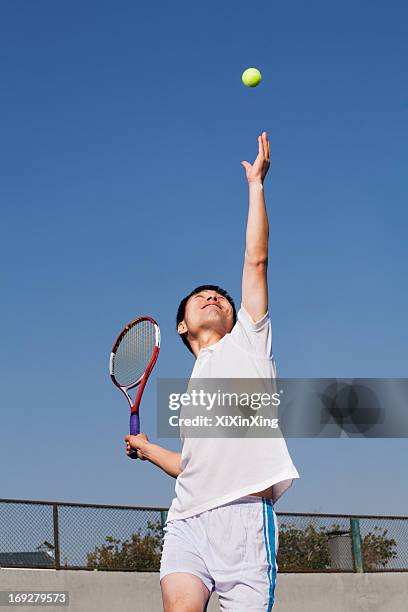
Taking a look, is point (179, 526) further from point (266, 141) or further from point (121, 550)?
point (121, 550)

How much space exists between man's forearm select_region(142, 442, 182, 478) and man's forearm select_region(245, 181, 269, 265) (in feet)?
3.19

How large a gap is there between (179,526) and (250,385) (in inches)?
25.8

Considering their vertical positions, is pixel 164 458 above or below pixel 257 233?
below

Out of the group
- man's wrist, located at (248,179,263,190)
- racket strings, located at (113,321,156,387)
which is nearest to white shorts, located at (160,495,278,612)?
man's wrist, located at (248,179,263,190)

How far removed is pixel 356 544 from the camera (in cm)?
1280

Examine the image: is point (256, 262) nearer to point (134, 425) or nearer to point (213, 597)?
point (134, 425)

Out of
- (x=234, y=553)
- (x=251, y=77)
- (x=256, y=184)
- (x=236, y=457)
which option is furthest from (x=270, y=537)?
(x=251, y=77)

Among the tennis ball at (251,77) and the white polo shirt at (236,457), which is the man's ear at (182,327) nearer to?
the white polo shirt at (236,457)

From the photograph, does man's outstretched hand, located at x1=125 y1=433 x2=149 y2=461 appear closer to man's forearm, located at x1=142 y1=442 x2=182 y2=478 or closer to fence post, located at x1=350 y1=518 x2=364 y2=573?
man's forearm, located at x1=142 y1=442 x2=182 y2=478

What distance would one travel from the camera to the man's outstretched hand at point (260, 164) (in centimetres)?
401

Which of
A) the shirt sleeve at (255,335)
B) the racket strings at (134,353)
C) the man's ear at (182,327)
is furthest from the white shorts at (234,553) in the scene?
the racket strings at (134,353)

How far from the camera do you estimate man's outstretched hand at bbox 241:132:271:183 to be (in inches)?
158

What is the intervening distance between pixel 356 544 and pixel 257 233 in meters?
9.98

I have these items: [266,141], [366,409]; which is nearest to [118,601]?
[366,409]
